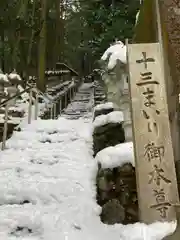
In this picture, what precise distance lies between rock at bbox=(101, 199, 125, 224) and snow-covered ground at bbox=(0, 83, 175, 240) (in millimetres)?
109

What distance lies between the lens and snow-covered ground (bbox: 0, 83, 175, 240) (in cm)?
503

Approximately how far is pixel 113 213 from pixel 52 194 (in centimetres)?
131

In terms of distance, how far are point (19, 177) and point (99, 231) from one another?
2456mm

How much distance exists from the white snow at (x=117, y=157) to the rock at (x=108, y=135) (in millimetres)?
1909

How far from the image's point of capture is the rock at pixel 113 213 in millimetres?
5371

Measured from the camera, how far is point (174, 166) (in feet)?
16.1

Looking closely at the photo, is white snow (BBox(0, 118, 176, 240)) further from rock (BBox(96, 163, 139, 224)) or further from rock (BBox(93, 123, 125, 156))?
rock (BBox(93, 123, 125, 156))

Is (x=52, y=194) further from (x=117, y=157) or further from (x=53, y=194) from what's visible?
(x=117, y=157)

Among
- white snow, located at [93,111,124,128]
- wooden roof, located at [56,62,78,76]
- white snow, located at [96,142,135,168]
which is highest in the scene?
wooden roof, located at [56,62,78,76]

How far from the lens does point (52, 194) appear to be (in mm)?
6371

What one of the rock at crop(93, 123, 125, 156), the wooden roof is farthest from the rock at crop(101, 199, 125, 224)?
the wooden roof

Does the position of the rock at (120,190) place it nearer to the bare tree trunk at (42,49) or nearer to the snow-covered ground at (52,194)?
the snow-covered ground at (52,194)

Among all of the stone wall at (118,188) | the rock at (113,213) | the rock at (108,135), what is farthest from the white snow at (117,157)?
the rock at (108,135)

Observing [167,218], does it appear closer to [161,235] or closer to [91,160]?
[161,235]
